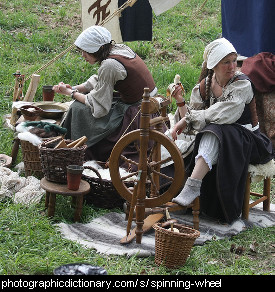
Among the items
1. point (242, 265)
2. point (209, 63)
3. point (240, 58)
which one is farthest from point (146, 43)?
point (242, 265)

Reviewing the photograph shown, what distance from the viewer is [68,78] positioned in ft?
28.2

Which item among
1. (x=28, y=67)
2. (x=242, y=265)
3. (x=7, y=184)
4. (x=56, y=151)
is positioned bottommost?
(x=242, y=265)

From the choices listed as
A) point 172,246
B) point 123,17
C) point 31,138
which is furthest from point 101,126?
point 172,246

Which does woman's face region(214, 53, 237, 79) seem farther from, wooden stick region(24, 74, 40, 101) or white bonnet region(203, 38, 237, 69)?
wooden stick region(24, 74, 40, 101)

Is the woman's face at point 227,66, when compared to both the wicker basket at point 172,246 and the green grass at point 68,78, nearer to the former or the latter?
the green grass at point 68,78

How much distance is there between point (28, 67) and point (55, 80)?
0.51 meters

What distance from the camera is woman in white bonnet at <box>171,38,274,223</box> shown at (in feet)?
15.4

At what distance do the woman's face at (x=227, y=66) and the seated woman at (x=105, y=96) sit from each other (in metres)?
1.05

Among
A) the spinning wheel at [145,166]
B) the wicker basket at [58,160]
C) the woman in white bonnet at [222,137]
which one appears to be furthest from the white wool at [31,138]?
the woman in white bonnet at [222,137]

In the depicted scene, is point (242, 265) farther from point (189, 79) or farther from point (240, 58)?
point (189, 79)

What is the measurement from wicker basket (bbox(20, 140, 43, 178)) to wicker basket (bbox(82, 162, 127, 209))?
0.61 meters

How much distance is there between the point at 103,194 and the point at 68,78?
378cm

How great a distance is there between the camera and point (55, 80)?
8500 millimetres

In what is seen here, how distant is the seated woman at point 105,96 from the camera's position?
5.53 m
